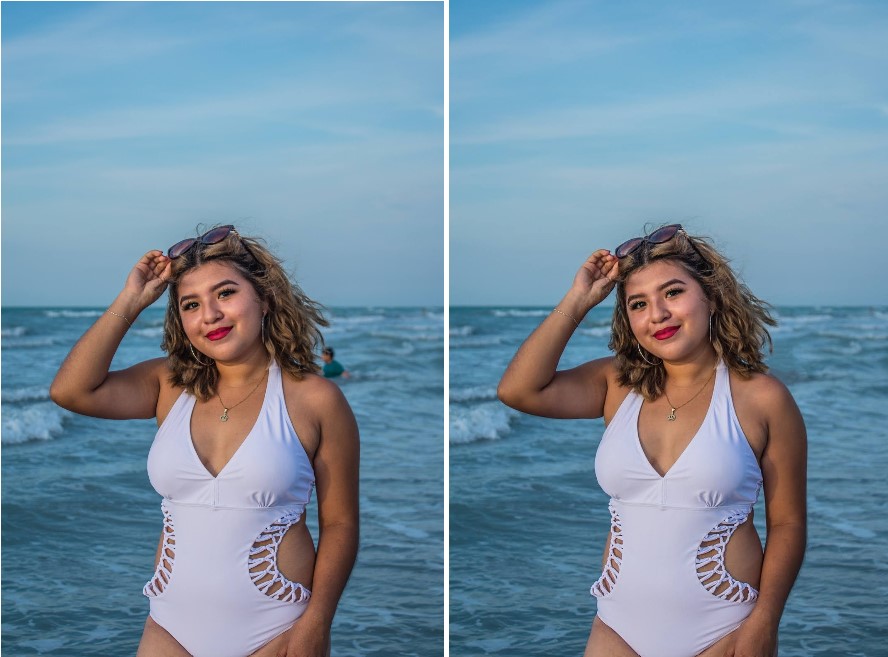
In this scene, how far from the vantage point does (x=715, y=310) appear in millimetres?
2414

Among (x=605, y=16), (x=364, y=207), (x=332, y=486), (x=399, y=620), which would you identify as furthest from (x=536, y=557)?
(x=364, y=207)

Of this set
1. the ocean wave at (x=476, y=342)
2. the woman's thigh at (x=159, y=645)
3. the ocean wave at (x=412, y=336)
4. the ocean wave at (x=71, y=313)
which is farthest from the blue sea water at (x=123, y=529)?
the ocean wave at (x=71, y=313)

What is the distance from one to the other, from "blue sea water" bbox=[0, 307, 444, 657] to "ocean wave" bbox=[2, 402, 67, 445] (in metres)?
0.02

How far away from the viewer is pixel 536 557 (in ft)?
20.1

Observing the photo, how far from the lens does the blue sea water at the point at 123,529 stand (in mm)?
5012

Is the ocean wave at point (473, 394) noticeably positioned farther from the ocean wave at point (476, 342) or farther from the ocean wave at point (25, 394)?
the ocean wave at point (25, 394)

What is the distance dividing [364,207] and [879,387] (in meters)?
10.0

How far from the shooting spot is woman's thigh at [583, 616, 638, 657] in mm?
2322

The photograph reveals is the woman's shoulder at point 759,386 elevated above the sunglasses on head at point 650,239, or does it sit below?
below

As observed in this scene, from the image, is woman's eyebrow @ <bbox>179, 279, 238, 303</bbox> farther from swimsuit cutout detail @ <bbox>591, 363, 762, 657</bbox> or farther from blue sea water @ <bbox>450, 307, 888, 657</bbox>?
blue sea water @ <bbox>450, 307, 888, 657</bbox>

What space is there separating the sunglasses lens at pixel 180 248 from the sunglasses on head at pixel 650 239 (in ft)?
3.06

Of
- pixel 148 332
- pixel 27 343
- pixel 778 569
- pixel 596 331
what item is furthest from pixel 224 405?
pixel 27 343

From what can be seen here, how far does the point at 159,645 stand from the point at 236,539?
282 mm

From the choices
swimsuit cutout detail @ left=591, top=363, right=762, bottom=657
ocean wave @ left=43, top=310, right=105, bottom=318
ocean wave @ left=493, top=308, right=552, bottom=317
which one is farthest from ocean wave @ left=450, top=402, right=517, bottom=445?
ocean wave @ left=43, top=310, right=105, bottom=318
